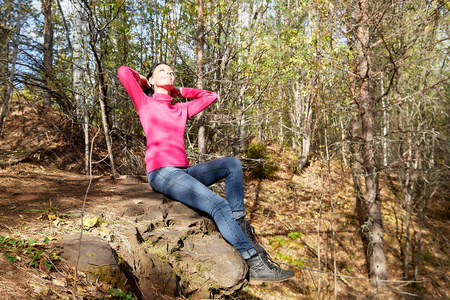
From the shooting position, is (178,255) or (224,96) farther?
(224,96)

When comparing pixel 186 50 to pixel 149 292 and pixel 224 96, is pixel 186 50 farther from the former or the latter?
pixel 149 292

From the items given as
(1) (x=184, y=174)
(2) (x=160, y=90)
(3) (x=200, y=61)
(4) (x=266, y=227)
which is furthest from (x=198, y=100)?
(4) (x=266, y=227)

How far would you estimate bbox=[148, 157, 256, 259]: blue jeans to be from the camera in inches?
93.3

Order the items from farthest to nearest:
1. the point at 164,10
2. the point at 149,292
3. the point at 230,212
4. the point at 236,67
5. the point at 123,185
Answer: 1. the point at 236,67
2. the point at 164,10
3. the point at 123,185
4. the point at 230,212
5. the point at 149,292

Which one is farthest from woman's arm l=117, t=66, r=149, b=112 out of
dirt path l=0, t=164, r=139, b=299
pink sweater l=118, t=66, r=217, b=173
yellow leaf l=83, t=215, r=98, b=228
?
yellow leaf l=83, t=215, r=98, b=228

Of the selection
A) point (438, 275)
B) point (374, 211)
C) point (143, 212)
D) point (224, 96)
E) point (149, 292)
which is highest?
point (224, 96)

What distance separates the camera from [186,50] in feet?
22.2

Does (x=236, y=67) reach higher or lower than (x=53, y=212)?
higher

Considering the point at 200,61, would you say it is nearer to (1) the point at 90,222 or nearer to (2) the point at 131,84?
(2) the point at 131,84

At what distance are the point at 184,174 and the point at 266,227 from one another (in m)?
6.34

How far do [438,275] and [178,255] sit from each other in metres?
9.15

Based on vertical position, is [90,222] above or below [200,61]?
below

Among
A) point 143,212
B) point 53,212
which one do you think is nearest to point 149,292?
point 143,212

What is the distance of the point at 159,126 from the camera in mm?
2826
